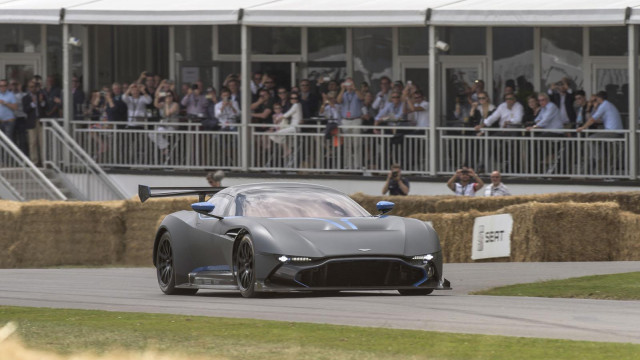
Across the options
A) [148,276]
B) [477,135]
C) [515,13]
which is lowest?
[148,276]

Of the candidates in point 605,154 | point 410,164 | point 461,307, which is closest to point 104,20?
point 410,164

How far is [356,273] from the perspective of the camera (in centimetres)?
1445

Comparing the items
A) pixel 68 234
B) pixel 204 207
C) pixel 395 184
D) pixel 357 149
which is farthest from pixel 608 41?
pixel 204 207

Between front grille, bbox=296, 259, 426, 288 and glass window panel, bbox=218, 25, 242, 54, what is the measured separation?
2110 centimetres

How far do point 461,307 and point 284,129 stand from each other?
17125mm

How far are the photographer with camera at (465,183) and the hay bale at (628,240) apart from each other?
4.98 metres

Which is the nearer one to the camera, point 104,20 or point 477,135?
point 477,135

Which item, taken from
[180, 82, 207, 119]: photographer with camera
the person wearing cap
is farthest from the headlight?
[180, 82, 207, 119]: photographer with camera

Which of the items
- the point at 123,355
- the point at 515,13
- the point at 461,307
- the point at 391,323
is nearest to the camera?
the point at 123,355

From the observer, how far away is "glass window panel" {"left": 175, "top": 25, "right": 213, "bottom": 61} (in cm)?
3581

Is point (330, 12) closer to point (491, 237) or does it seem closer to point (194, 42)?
point (194, 42)

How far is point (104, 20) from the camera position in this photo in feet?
102

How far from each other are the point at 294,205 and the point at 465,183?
10690mm

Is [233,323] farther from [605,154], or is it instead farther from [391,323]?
[605,154]
